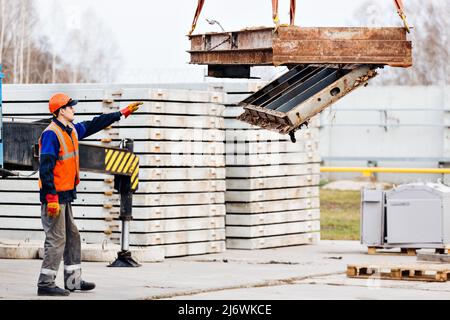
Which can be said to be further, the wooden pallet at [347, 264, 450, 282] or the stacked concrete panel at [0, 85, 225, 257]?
the stacked concrete panel at [0, 85, 225, 257]

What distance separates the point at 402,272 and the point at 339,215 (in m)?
14.1

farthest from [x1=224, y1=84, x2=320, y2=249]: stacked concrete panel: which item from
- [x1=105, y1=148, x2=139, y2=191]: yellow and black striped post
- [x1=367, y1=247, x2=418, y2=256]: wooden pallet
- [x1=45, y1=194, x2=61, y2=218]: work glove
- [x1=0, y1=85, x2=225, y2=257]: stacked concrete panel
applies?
[x1=45, y1=194, x2=61, y2=218]: work glove

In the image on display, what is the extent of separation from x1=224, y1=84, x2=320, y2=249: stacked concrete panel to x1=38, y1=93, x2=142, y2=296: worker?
5.78m

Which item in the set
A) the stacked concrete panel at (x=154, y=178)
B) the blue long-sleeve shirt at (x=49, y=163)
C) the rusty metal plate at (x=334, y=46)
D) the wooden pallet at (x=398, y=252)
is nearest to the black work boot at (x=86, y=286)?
the blue long-sleeve shirt at (x=49, y=163)

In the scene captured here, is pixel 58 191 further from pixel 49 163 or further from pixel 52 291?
pixel 52 291

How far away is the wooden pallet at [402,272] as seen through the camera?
13.9m

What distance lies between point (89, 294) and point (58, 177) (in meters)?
1.21

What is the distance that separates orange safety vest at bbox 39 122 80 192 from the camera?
12.0 metres

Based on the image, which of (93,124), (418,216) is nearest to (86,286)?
(93,124)

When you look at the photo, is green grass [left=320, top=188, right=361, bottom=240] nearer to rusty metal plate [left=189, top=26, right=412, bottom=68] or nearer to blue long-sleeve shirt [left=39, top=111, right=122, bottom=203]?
rusty metal plate [left=189, top=26, right=412, bottom=68]

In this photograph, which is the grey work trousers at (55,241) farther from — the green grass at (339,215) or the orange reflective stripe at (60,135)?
the green grass at (339,215)

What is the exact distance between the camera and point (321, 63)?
12.7 meters

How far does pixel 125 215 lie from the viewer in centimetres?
1503

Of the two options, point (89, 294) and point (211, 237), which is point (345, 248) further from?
point (89, 294)
